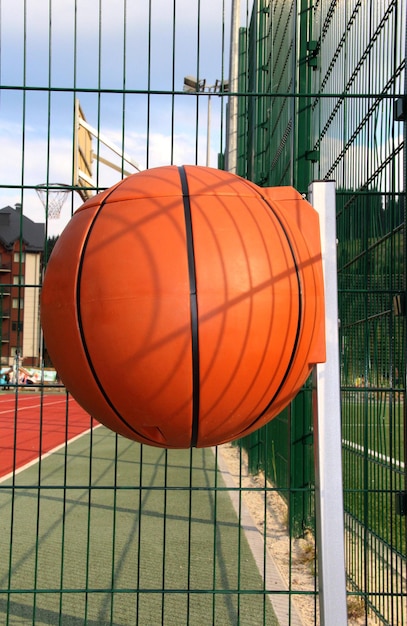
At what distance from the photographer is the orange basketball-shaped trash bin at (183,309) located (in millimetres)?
1859

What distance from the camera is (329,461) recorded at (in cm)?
209

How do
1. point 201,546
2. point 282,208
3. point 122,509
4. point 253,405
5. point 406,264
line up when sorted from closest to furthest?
point 253,405
point 282,208
point 406,264
point 201,546
point 122,509

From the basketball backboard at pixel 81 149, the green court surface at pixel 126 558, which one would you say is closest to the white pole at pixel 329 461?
the green court surface at pixel 126 558

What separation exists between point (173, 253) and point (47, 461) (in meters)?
9.13

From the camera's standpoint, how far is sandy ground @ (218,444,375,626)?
154 inches

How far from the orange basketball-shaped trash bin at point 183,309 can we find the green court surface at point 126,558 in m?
0.99

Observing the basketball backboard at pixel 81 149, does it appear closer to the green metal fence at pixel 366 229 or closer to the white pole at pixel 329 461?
the green metal fence at pixel 366 229

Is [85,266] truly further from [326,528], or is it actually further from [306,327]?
[326,528]

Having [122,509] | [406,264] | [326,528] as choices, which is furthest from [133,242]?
[122,509]

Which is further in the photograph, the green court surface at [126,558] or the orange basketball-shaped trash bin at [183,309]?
the green court surface at [126,558]

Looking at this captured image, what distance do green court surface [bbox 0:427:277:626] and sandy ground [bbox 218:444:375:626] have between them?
20 cm

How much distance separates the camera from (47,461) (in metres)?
10.4

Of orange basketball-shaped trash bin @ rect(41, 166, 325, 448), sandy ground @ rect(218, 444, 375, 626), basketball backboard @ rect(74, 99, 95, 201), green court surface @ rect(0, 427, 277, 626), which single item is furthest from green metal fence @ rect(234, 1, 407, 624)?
orange basketball-shaped trash bin @ rect(41, 166, 325, 448)

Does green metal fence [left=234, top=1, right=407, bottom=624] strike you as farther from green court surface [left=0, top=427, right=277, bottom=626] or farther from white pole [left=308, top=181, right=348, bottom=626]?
white pole [left=308, top=181, right=348, bottom=626]
